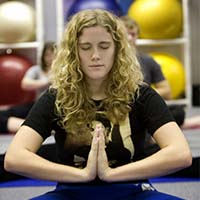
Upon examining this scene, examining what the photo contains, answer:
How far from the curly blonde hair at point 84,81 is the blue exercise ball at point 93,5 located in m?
2.16

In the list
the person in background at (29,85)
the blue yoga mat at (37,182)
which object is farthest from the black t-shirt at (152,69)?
the blue yoga mat at (37,182)

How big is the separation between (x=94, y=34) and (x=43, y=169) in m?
0.42

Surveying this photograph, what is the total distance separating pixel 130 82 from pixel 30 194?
0.85 metres

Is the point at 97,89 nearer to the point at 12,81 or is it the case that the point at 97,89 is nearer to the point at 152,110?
the point at 152,110

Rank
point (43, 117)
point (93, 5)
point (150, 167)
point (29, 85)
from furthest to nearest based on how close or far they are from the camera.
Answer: point (93, 5) → point (29, 85) → point (43, 117) → point (150, 167)

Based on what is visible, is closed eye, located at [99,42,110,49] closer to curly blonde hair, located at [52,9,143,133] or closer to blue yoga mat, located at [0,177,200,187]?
curly blonde hair, located at [52,9,143,133]

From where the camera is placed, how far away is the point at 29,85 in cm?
336

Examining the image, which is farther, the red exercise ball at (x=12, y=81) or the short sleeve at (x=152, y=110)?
the red exercise ball at (x=12, y=81)

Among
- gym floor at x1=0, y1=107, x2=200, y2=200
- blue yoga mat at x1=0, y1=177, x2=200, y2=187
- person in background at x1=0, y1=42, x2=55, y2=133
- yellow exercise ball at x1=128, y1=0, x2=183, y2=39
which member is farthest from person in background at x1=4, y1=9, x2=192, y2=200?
yellow exercise ball at x1=128, y1=0, x2=183, y2=39

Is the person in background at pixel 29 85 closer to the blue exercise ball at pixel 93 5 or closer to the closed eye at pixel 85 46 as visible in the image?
the blue exercise ball at pixel 93 5

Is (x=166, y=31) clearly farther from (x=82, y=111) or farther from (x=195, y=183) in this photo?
(x=82, y=111)

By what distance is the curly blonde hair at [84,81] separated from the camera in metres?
1.41

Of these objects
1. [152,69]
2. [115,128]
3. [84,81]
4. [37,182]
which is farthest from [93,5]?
[115,128]

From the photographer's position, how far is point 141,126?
1.44 meters
